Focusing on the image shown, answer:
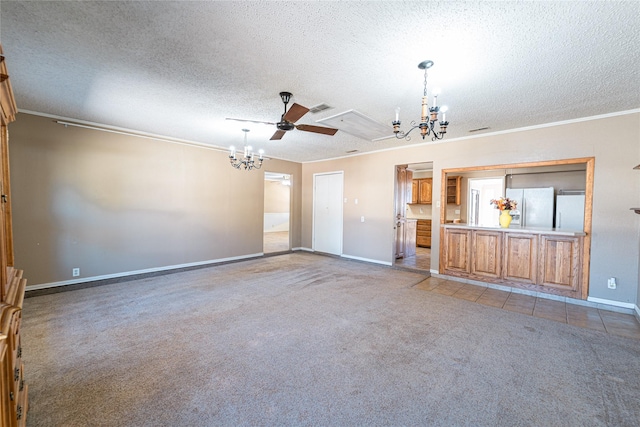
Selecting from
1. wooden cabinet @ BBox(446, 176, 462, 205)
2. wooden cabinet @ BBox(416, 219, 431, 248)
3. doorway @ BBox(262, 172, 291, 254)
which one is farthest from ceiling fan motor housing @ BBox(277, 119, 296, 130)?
doorway @ BBox(262, 172, 291, 254)

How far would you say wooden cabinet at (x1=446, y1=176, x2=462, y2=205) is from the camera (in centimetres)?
736

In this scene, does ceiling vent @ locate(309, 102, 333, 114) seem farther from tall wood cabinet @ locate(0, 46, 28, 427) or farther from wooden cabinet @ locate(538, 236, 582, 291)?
wooden cabinet @ locate(538, 236, 582, 291)

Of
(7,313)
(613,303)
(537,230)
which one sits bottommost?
(613,303)

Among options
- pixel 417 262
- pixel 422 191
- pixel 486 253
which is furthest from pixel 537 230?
pixel 422 191

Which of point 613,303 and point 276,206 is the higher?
point 276,206

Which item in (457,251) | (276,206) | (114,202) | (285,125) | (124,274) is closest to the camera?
(285,125)

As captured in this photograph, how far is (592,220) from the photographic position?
3.53 meters

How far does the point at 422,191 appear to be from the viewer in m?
8.10

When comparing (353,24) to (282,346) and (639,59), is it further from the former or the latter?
(282,346)

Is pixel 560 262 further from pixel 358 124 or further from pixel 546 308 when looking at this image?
pixel 358 124

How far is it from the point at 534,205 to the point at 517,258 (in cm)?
221

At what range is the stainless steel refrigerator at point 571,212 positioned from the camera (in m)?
4.64

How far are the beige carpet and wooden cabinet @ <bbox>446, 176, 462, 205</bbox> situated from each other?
14.9 ft

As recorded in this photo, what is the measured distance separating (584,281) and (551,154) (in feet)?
5.99
